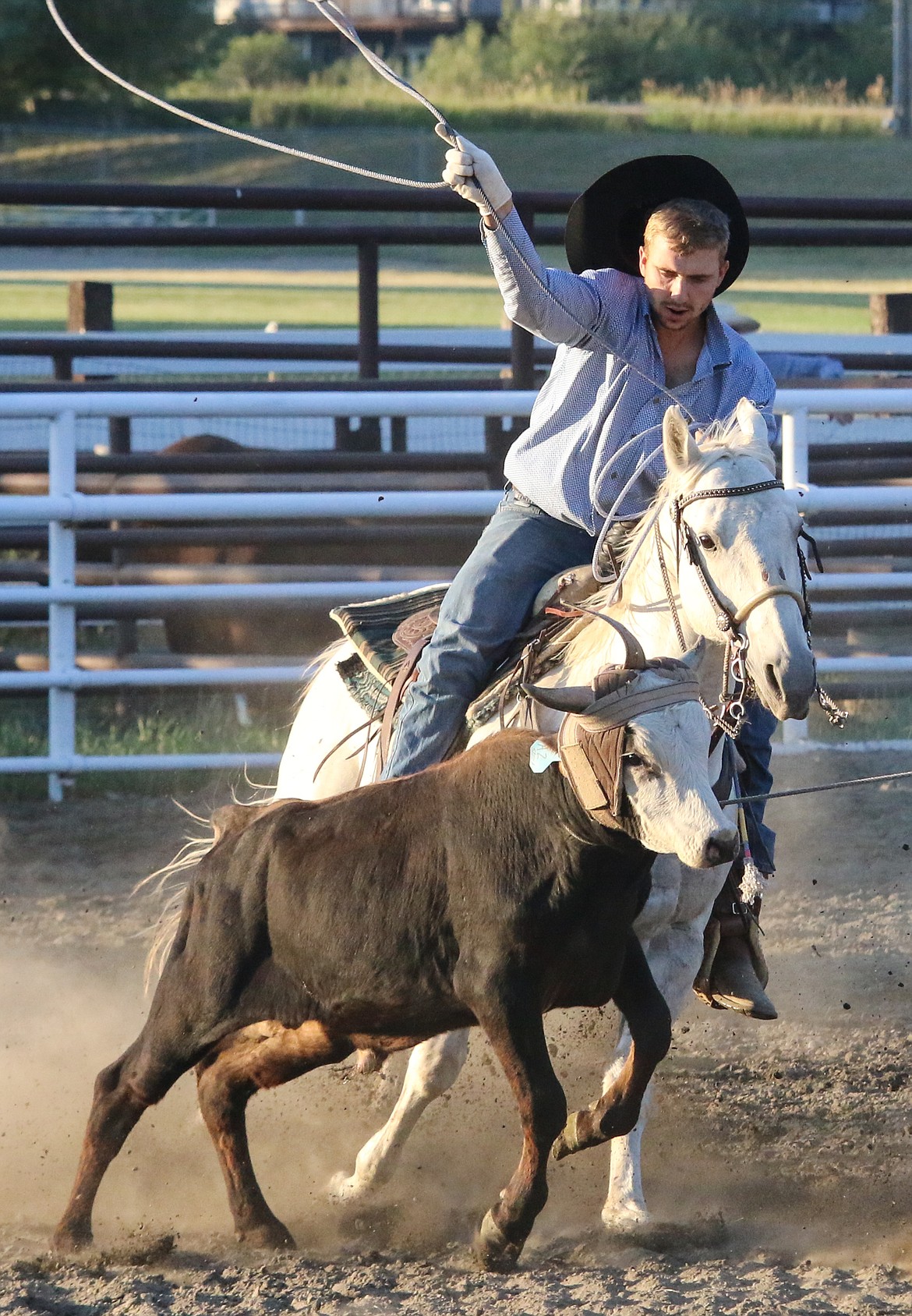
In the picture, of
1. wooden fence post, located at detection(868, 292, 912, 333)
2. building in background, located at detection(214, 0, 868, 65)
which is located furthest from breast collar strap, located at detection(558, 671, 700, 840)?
building in background, located at detection(214, 0, 868, 65)

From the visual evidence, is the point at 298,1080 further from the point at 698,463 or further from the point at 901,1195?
the point at 698,463

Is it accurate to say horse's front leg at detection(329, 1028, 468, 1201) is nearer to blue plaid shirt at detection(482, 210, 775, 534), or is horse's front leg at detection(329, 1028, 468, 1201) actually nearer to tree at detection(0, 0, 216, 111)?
blue plaid shirt at detection(482, 210, 775, 534)

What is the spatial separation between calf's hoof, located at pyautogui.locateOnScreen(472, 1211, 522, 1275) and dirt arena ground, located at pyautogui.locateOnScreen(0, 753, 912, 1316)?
66mm

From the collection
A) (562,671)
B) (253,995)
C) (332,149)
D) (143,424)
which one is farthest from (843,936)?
(332,149)

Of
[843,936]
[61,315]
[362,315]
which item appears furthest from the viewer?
[61,315]

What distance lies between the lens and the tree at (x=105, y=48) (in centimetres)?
3578

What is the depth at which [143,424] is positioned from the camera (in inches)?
635

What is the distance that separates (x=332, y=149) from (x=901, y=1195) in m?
33.7

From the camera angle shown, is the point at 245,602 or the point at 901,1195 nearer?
the point at 901,1195

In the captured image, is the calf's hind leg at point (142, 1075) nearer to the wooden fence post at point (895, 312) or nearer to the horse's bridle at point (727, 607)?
the horse's bridle at point (727, 607)

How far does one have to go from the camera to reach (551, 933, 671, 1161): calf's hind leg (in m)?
3.43

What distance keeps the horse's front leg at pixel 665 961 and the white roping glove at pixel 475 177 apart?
1494 mm

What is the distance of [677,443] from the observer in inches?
142

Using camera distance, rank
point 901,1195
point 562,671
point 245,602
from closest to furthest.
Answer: point 562,671
point 901,1195
point 245,602
